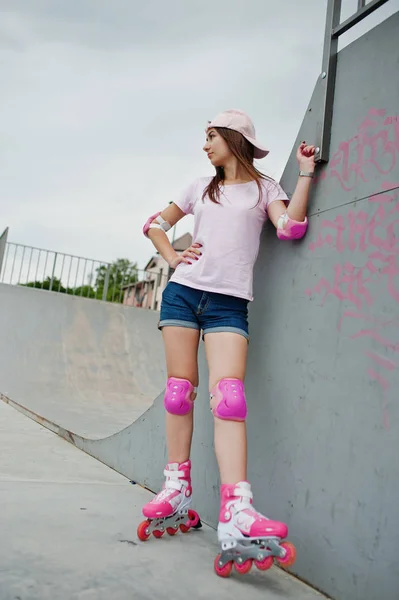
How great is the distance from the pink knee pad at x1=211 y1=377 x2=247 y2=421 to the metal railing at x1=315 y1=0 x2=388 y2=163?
82 centimetres

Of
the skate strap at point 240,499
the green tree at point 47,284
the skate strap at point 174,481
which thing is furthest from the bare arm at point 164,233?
the green tree at point 47,284

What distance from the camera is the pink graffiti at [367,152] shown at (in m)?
1.48

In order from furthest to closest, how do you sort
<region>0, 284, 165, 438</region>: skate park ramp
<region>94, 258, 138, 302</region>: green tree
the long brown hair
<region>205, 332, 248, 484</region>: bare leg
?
1. <region>94, 258, 138, 302</region>: green tree
2. <region>0, 284, 165, 438</region>: skate park ramp
3. the long brown hair
4. <region>205, 332, 248, 484</region>: bare leg

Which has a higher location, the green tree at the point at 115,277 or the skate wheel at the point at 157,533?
the green tree at the point at 115,277

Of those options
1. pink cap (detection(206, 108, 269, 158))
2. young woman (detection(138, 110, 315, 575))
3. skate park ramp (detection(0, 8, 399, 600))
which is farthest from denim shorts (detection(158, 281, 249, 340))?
pink cap (detection(206, 108, 269, 158))

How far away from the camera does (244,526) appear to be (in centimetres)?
142

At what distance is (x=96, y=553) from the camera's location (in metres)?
1.53

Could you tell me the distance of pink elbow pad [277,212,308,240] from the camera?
1737 millimetres

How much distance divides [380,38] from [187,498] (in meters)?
1.68

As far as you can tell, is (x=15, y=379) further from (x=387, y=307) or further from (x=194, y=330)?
(x=387, y=307)

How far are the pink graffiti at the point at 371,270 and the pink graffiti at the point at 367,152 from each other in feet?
0.28

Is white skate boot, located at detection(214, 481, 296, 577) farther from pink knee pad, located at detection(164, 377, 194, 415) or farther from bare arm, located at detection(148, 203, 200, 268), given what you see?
bare arm, located at detection(148, 203, 200, 268)

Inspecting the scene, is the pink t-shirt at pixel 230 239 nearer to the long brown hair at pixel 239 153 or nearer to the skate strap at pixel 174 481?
the long brown hair at pixel 239 153

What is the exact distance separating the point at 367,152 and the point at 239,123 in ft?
1.91
